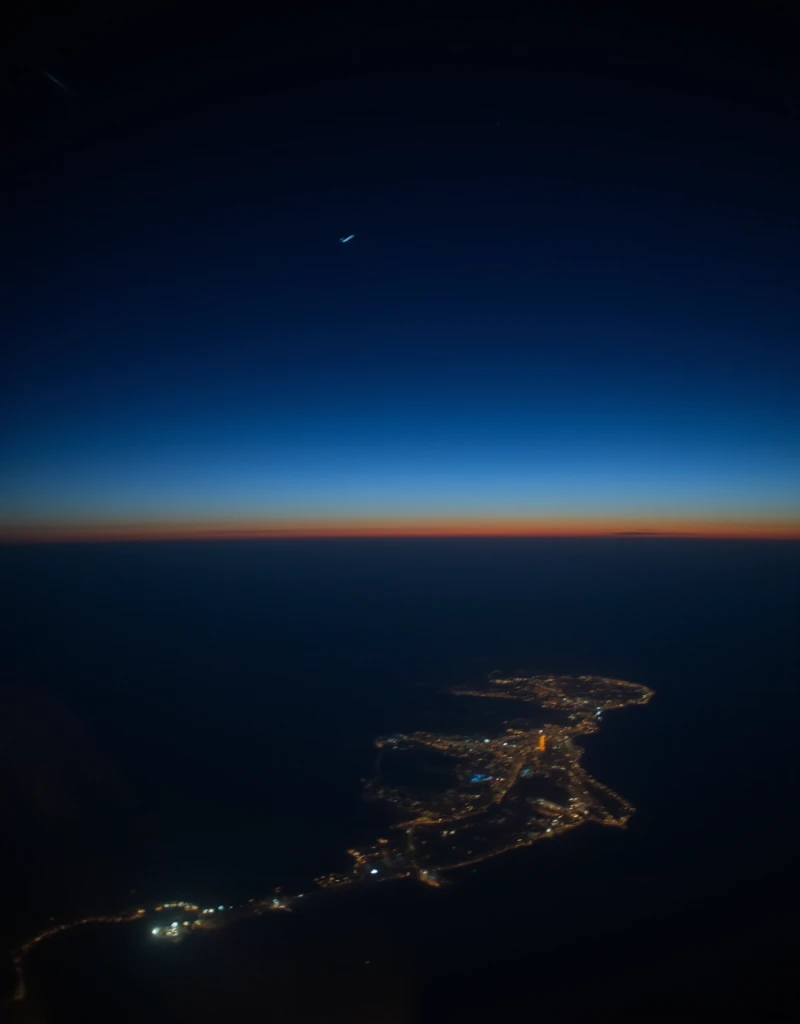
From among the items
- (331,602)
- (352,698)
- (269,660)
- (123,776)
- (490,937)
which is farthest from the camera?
(331,602)

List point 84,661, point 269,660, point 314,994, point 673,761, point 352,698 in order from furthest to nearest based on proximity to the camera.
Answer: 1. point 269,660
2. point 84,661
3. point 352,698
4. point 673,761
5. point 314,994

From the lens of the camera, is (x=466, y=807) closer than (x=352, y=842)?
No

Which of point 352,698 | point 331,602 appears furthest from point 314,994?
point 331,602

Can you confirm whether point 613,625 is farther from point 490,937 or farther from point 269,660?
point 490,937

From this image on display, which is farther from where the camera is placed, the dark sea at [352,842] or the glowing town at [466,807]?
the glowing town at [466,807]

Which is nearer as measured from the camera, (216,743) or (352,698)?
(216,743)
